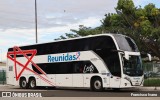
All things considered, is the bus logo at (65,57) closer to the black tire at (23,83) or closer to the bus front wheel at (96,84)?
the bus front wheel at (96,84)

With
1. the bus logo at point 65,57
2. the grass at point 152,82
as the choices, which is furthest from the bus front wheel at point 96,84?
the grass at point 152,82

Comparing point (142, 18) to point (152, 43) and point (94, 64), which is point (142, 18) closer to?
point (152, 43)

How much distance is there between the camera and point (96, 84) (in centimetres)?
2694

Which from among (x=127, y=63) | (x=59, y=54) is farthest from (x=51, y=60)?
(x=127, y=63)

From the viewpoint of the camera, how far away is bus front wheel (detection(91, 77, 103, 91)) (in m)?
26.6

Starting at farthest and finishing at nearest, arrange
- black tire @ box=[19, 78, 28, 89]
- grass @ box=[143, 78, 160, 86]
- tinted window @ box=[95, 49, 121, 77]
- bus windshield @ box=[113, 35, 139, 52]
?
grass @ box=[143, 78, 160, 86] < black tire @ box=[19, 78, 28, 89] < bus windshield @ box=[113, 35, 139, 52] < tinted window @ box=[95, 49, 121, 77]

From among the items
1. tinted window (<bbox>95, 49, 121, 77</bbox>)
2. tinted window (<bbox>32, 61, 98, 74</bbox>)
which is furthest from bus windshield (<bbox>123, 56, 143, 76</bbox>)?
tinted window (<bbox>32, 61, 98, 74</bbox>)

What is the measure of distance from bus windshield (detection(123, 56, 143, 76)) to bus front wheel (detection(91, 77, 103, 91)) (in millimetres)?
2140

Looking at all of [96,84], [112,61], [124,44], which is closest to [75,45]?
[96,84]

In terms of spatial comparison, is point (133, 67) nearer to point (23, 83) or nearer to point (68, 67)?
point (68, 67)

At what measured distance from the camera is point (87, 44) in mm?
27531

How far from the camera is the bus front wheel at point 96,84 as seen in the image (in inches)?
1048

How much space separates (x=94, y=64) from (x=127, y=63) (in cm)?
239

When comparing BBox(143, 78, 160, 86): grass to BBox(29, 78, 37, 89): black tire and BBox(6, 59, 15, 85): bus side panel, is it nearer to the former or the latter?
BBox(29, 78, 37, 89): black tire
